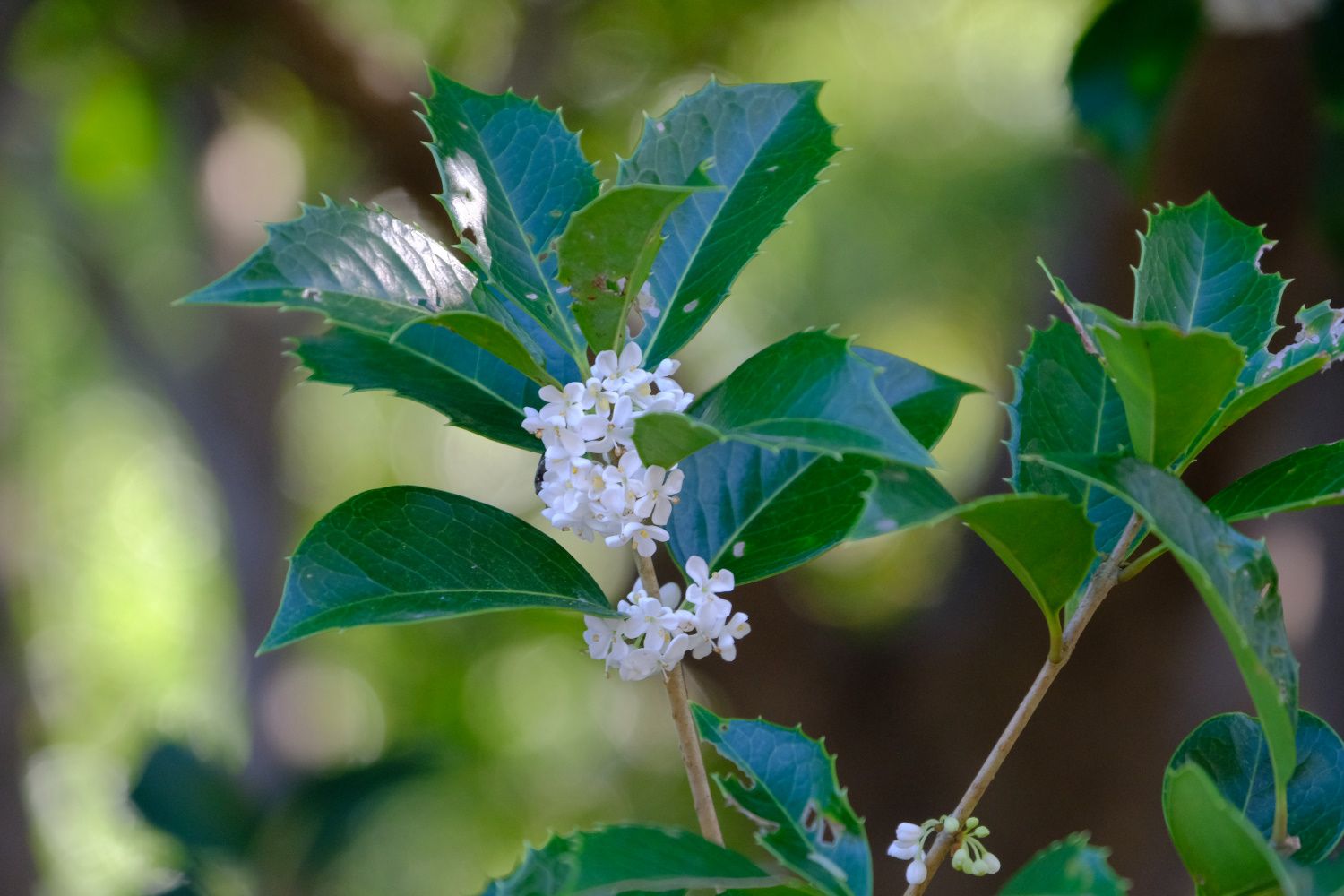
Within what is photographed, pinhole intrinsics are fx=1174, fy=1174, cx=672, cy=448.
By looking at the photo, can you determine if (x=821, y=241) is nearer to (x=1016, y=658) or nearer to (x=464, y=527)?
(x=1016, y=658)

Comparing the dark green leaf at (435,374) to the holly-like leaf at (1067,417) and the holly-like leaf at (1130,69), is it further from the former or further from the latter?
the holly-like leaf at (1130,69)

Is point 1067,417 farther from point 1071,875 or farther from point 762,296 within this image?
point 762,296

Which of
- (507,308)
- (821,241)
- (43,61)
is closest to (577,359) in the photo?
(507,308)

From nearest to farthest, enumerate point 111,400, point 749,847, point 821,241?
point 749,847 < point 821,241 < point 111,400

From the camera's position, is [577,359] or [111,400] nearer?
[577,359]

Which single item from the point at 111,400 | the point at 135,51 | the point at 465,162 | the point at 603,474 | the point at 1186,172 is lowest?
the point at 603,474

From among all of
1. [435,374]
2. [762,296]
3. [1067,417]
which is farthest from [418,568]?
[762,296]
